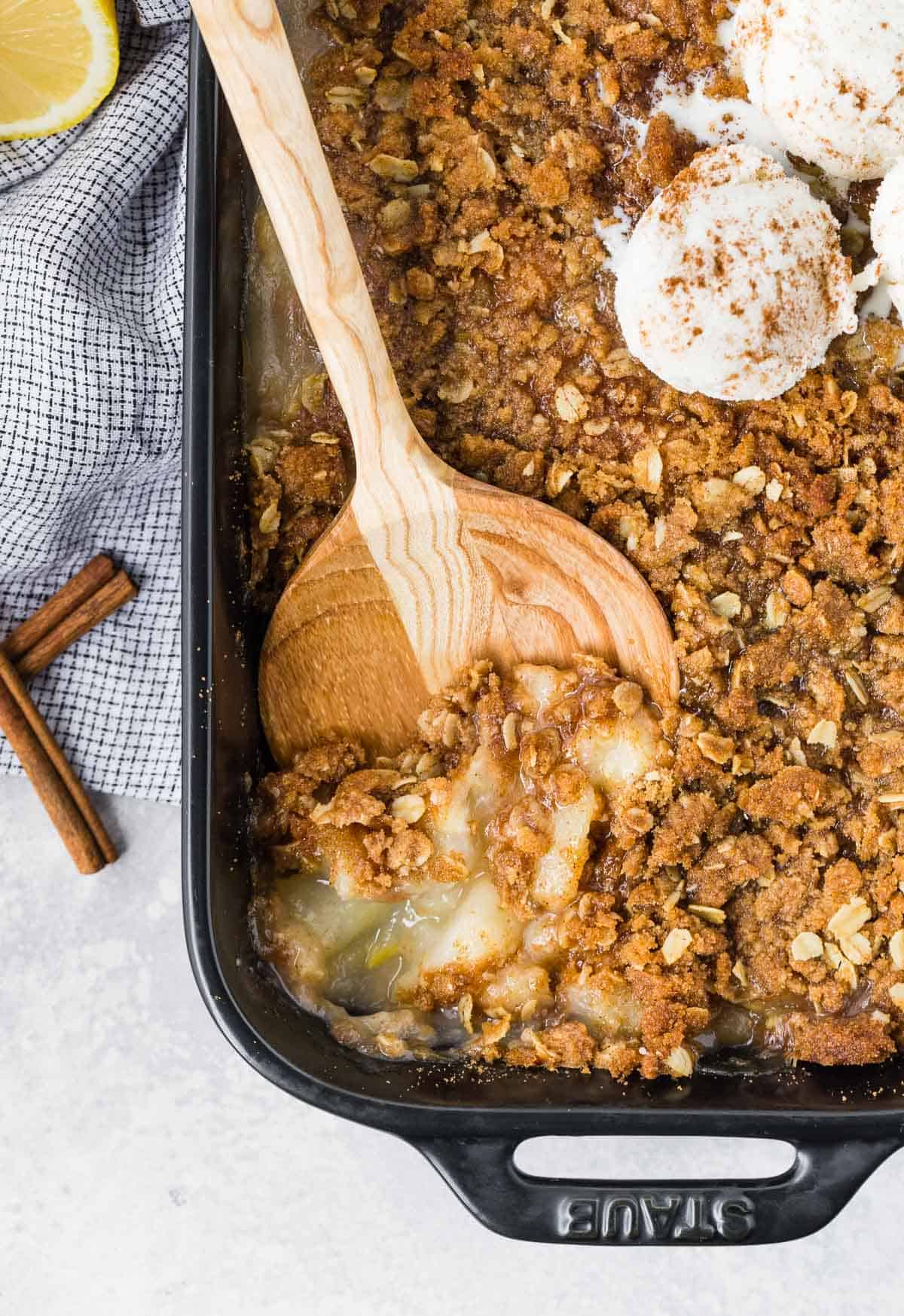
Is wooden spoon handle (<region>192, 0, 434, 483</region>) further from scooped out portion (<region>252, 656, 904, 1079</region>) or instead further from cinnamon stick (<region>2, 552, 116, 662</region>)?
cinnamon stick (<region>2, 552, 116, 662</region>)

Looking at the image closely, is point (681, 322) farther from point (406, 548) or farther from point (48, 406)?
point (48, 406)

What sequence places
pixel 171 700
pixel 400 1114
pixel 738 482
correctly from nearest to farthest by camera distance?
pixel 400 1114 → pixel 738 482 → pixel 171 700

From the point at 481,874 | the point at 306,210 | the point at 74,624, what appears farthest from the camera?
the point at 74,624

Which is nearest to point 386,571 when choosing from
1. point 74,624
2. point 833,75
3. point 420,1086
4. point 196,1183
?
point 74,624

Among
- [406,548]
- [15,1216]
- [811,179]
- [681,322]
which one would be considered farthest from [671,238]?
[15,1216]

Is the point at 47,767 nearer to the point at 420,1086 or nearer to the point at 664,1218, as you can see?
the point at 420,1086

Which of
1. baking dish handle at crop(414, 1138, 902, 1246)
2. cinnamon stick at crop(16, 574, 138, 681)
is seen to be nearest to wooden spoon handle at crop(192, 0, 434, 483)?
cinnamon stick at crop(16, 574, 138, 681)
